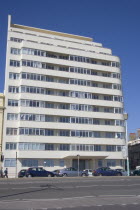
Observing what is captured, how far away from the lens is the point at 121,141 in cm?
5459

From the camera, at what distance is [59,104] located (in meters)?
52.8

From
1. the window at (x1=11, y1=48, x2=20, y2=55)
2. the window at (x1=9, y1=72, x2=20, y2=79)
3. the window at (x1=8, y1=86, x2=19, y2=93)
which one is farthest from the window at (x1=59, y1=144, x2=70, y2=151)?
the window at (x1=11, y1=48, x2=20, y2=55)

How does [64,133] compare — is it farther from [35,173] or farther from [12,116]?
[35,173]

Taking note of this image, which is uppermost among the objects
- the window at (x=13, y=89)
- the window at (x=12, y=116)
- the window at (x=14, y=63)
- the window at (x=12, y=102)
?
the window at (x=14, y=63)

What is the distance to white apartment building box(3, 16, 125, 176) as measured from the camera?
48375mm

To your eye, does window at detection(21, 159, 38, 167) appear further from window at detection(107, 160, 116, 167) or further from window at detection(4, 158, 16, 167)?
window at detection(107, 160, 116, 167)

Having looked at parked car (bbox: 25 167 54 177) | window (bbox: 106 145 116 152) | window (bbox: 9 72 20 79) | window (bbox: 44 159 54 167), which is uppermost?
window (bbox: 9 72 20 79)

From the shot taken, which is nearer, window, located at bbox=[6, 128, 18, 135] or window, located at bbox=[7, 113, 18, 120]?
window, located at bbox=[6, 128, 18, 135]

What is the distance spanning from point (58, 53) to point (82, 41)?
9.88 metres

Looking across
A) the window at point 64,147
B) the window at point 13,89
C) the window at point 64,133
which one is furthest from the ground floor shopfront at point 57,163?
the window at point 13,89

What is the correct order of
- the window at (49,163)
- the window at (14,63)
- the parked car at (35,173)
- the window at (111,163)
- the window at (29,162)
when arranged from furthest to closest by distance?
the window at (111,163), the window at (14,63), the window at (49,163), the window at (29,162), the parked car at (35,173)

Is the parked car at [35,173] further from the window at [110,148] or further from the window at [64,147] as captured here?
the window at [110,148]

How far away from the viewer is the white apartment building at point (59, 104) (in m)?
48.4

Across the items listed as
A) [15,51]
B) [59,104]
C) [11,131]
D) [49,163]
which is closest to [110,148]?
[49,163]
